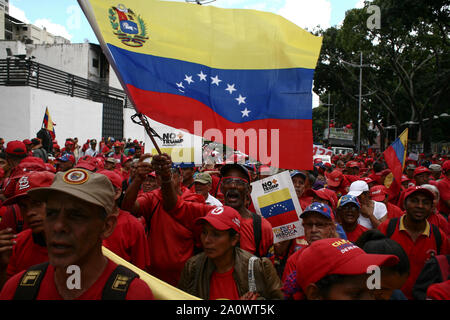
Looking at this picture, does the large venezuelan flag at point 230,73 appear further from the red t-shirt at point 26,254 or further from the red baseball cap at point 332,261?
the red baseball cap at point 332,261

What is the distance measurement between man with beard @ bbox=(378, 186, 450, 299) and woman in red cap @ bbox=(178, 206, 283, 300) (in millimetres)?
1708

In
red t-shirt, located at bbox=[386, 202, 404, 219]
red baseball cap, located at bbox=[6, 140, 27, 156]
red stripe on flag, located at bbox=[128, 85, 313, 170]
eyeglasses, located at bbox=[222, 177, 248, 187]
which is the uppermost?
red stripe on flag, located at bbox=[128, 85, 313, 170]

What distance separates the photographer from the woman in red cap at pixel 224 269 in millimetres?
2488

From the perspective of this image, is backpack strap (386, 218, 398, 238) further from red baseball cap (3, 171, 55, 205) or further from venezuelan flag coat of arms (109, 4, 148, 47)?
red baseball cap (3, 171, 55, 205)

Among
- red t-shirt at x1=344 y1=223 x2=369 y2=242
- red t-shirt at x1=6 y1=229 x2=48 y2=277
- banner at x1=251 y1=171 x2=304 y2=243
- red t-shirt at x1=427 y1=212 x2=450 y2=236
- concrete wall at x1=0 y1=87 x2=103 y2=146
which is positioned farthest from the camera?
concrete wall at x1=0 y1=87 x2=103 y2=146

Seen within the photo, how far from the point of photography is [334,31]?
27141 millimetres

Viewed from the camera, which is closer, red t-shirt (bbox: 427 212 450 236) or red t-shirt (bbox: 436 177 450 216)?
red t-shirt (bbox: 427 212 450 236)

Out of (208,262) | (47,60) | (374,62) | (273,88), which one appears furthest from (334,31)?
(208,262)

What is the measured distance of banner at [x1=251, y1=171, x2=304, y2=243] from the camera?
143 inches

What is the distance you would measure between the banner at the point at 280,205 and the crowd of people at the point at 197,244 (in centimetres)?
15

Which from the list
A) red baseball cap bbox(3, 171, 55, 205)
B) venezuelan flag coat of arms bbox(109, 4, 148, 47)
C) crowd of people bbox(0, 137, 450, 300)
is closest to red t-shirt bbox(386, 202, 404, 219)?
crowd of people bbox(0, 137, 450, 300)

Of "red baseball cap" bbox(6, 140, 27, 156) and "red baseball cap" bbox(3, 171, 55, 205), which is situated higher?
"red baseball cap" bbox(6, 140, 27, 156)
